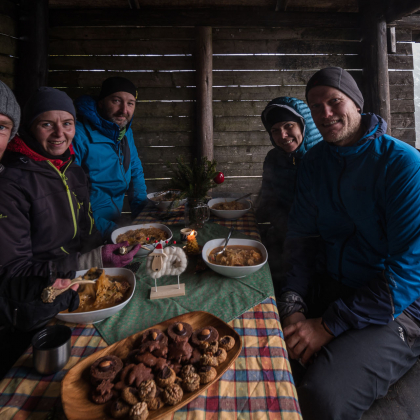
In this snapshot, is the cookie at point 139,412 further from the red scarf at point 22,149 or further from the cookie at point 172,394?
the red scarf at point 22,149

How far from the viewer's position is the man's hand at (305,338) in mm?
1520

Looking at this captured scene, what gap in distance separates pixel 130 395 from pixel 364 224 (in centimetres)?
166

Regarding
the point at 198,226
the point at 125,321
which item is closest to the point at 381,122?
the point at 198,226

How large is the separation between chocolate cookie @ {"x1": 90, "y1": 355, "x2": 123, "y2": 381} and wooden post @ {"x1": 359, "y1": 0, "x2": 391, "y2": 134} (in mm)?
4707

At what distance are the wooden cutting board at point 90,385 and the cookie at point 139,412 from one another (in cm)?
2

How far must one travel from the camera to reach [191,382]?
825 mm

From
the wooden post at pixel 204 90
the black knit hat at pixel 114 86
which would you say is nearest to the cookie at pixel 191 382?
the black knit hat at pixel 114 86

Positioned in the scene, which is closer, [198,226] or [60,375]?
[60,375]

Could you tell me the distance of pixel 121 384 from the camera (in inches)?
32.3

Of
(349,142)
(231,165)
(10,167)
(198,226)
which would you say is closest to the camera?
(10,167)

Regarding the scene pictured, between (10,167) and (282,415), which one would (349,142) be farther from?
(10,167)

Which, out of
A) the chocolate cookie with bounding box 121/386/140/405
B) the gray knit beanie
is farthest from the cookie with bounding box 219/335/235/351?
the gray knit beanie

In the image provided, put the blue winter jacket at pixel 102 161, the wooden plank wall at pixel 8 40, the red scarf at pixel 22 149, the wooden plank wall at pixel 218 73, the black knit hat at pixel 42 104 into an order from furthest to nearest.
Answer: the wooden plank wall at pixel 218 73 → the wooden plank wall at pixel 8 40 → the blue winter jacket at pixel 102 161 → the black knit hat at pixel 42 104 → the red scarf at pixel 22 149

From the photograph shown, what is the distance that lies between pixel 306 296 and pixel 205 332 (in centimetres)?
139
